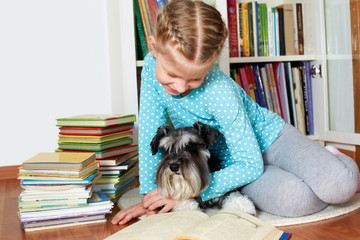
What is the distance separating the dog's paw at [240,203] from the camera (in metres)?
1.48

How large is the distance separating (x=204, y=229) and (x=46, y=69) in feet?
6.70

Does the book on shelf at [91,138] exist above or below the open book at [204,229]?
above

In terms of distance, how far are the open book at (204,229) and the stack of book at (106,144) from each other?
0.65 meters

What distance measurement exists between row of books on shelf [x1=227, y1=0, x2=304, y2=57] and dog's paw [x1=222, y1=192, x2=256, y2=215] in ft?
4.76

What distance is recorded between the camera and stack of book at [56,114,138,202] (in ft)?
6.25

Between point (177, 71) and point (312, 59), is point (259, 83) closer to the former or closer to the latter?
point (312, 59)

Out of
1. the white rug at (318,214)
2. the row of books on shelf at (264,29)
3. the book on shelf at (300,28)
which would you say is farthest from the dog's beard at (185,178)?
the book on shelf at (300,28)

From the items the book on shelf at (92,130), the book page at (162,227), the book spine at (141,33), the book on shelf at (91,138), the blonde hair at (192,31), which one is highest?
the book spine at (141,33)

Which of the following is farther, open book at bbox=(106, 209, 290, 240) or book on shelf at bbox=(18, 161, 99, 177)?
book on shelf at bbox=(18, 161, 99, 177)

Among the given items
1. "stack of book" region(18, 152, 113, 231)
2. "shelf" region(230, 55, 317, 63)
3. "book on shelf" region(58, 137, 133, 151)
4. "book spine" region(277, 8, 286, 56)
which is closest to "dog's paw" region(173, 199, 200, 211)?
"stack of book" region(18, 152, 113, 231)

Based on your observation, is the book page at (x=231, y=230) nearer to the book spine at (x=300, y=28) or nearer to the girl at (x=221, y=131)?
the girl at (x=221, y=131)

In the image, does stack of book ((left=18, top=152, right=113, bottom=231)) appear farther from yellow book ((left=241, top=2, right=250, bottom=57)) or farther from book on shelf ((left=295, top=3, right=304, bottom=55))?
book on shelf ((left=295, top=3, right=304, bottom=55))

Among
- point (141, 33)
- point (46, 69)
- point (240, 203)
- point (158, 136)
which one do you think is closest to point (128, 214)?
point (158, 136)

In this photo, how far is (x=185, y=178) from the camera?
53.6 inches
